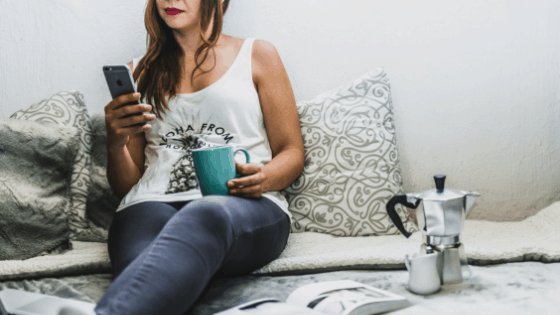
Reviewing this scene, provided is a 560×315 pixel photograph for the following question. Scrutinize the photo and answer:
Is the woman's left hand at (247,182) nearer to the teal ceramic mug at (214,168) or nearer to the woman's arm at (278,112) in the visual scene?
the teal ceramic mug at (214,168)

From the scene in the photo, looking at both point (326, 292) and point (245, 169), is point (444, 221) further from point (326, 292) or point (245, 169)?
point (245, 169)

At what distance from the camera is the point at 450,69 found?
1333mm

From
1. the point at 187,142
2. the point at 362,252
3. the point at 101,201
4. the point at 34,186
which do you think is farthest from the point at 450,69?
the point at 34,186

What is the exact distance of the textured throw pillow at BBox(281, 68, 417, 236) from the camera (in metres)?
1.14

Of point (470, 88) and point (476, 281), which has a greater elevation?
point (470, 88)

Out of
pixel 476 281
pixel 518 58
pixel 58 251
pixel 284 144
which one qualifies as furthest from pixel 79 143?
pixel 518 58

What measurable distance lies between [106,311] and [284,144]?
63 cm

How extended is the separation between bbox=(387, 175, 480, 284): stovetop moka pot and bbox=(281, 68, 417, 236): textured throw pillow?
1.21ft

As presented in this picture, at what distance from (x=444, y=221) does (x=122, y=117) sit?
27.2 inches

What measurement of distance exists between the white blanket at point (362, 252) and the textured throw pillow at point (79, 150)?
46 mm

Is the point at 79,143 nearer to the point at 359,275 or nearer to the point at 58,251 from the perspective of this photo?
the point at 58,251

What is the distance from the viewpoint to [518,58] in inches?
51.4

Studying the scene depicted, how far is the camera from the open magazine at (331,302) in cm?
62

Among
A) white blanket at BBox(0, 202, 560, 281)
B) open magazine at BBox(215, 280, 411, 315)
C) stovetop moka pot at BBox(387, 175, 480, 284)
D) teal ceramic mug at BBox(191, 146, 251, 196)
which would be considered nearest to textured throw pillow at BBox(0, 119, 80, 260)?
white blanket at BBox(0, 202, 560, 281)
